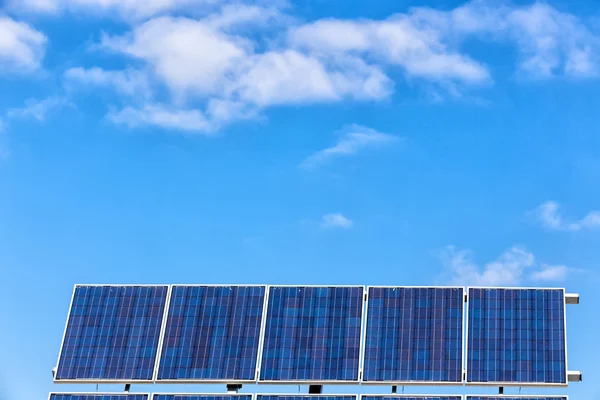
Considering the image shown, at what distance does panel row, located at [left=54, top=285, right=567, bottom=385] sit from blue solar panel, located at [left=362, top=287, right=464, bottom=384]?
53 mm

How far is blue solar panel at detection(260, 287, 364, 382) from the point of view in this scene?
5694 cm

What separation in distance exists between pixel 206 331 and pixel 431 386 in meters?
12.5

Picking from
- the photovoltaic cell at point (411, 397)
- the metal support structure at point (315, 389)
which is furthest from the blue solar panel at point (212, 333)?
the photovoltaic cell at point (411, 397)

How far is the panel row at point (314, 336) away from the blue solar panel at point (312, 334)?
2.1 inches

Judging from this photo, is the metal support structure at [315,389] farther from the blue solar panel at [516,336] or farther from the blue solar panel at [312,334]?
the blue solar panel at [516,336]

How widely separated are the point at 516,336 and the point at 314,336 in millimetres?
10506

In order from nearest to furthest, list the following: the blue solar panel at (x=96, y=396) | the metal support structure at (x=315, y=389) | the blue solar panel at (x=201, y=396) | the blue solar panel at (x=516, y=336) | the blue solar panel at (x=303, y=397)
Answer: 1. the blue solar panel at (x=516, y=336)
2. the blue solar panel at (x=303, y=397)
3. the blue solar panel at (x=201, y=396)
4. the metal support structure at (x=315, y=389)
5. the blue solar panel at (x=96, y=396)

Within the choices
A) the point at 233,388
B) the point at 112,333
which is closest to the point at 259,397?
the point at 233,388

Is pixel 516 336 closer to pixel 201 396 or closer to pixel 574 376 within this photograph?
pixel 574 376

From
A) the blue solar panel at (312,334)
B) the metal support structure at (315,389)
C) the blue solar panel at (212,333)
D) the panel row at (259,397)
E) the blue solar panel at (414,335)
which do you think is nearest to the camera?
the panel row at (259,397)

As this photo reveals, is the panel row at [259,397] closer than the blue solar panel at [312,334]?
Yes

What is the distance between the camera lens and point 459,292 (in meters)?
58.1

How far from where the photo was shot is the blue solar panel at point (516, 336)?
55312 mm

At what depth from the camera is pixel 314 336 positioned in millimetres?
57938
